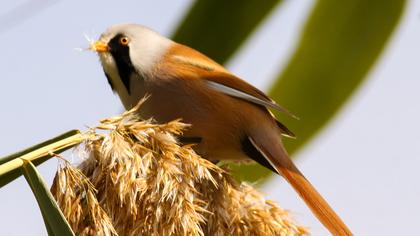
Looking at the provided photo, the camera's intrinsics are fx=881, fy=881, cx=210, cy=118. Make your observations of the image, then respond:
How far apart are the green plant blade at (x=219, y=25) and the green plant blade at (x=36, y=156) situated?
127 centimetres

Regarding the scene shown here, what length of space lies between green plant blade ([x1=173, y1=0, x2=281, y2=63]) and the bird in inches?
11.0

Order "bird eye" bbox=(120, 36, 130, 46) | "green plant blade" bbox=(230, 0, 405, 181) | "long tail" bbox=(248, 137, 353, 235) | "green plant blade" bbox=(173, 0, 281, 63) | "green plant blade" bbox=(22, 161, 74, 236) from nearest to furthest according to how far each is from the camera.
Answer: "green plant blade" bbox=(22, 161, 74, 236) < "long tail" bbox=(248, 137, 353, 235) < "green plant blade" bbox=(173, 0, 281, 63) < "green plant blade" bbox=(230, 0, 405, 181) < "bird eye" bbox=(120, 36, 130, 46)

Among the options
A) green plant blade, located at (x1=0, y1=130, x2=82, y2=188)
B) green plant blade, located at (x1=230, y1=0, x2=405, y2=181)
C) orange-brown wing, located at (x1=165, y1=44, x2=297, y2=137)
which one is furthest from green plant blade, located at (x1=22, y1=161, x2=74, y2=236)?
orange-brown wing, located at (x1=165, y1=44, x2=297, y2=137)

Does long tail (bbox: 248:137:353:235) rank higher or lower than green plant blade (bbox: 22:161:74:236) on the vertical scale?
lower

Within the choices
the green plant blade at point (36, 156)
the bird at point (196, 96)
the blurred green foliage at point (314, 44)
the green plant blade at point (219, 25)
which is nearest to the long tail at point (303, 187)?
the bird at point (196, 96)

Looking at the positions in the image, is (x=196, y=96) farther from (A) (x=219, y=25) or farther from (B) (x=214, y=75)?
(A) (x=219, y=25)

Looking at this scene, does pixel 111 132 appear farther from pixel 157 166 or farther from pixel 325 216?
pixel 325 216

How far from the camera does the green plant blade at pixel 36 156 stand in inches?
72.5

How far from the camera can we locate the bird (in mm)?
3631

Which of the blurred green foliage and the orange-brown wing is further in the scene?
the orange-brown wing

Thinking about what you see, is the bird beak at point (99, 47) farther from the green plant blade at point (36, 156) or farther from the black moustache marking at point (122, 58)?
the green plant blade at point (36, 156)

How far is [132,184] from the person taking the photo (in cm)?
228

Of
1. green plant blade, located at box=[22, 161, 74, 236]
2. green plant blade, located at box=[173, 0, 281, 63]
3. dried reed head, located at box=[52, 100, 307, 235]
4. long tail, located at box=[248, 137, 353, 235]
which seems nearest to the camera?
green plant blade, located at box=[22, 161, 74, 236]

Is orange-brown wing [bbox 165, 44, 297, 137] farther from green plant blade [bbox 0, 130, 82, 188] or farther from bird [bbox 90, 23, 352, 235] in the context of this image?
green plant blade [bbox 0, 130, 82, 188]
